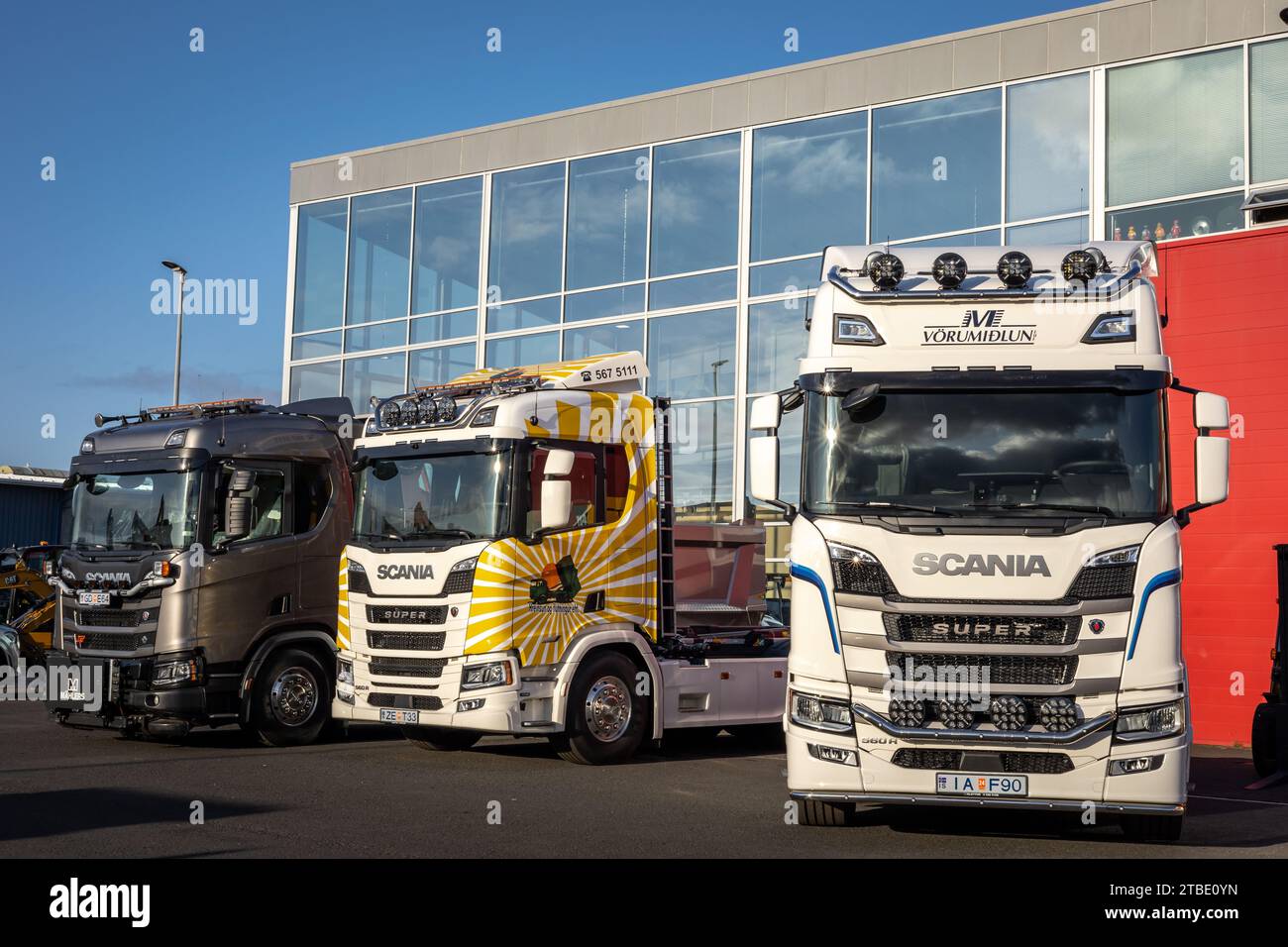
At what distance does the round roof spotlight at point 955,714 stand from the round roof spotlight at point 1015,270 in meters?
2.81

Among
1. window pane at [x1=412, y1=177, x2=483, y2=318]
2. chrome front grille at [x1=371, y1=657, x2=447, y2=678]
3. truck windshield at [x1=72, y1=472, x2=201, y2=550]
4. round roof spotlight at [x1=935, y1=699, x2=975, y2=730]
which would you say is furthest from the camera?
window pane at [x1=412, y1=177, x2=483, y2=318]

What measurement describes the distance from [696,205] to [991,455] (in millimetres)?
17396

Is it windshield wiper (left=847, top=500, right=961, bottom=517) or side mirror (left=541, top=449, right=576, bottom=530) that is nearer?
windshield wiper (left=847, top=500, right=961, bottom=517)

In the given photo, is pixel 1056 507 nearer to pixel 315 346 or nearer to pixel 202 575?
pixel 202 575

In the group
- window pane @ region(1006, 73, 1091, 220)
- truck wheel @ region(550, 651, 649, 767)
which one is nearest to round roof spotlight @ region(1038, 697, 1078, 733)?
truck wheel @ region(550, 651, 649, 767)

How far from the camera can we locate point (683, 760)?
13.5 m

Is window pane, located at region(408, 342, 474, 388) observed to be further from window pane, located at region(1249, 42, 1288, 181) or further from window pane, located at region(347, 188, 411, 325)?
window pane, located at region(1249, 42, 1288, 181)

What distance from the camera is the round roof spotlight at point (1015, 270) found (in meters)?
8.79

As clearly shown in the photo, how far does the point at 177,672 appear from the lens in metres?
12.9

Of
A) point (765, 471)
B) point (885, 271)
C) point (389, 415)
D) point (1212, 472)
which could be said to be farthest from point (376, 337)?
point (1212, 472)

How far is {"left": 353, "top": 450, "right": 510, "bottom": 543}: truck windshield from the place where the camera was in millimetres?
11953

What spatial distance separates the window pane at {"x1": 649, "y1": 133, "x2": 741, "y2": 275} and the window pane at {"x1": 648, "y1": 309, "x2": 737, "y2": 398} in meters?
0.99
